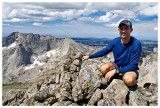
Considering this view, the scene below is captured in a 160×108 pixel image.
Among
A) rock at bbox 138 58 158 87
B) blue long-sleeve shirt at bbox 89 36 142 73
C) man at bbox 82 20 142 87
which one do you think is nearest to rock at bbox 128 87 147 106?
man at bbox 82 20 142 87

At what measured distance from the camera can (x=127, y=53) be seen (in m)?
11.4

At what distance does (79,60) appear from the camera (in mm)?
20844

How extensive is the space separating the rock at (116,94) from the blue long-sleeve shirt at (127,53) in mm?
1765

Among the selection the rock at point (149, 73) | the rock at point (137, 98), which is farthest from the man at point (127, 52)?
the rock at point (149, 73)

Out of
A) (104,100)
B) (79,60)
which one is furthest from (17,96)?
(104,100)

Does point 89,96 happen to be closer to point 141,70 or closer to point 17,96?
point 141,70

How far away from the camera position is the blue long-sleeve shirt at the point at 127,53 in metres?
10.8

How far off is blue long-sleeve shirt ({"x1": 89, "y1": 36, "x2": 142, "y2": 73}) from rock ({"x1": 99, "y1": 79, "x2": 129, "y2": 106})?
176 centimetres

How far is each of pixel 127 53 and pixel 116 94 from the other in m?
4.09

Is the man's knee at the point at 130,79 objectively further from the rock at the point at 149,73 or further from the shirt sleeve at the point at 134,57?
the rock at the point at 149,73

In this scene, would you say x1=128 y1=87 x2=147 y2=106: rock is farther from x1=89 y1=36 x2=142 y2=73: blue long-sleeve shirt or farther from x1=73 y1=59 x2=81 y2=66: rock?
x1=73 y1=59 x2=81 y2=66: rock

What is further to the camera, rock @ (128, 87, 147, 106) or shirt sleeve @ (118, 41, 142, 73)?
rock @ (128, 87, 147, 106)

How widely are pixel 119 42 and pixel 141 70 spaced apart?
7.71m

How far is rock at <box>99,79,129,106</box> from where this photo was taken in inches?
455
